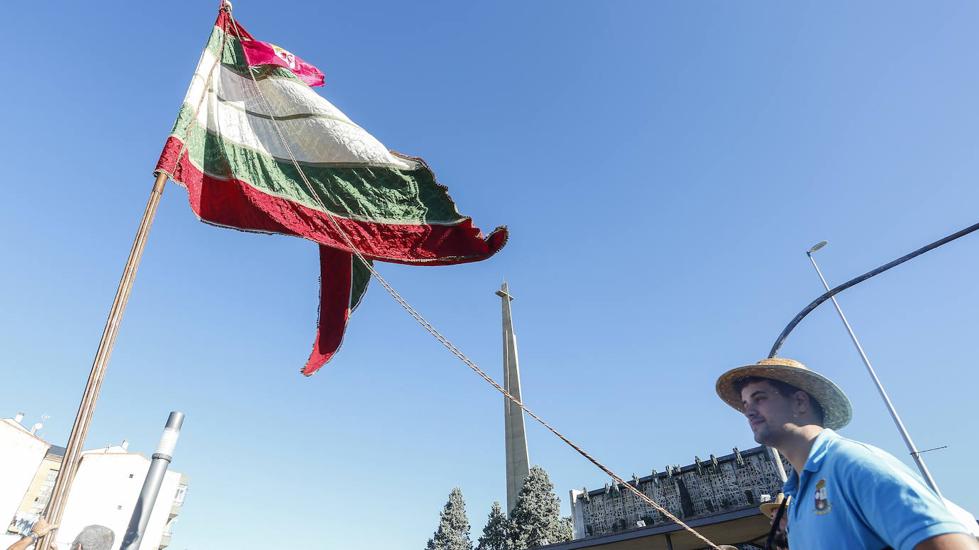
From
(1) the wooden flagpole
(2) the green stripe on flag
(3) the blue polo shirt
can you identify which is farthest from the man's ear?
(2) the green stripe on flag

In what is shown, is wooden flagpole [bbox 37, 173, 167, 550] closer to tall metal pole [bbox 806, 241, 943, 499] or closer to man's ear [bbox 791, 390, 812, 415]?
man's ear [bbox 791, 390, 812, 415]

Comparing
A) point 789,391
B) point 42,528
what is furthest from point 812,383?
point 42,528

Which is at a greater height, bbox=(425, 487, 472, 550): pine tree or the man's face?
bbox=(425, 487, 472, 550): pine tree

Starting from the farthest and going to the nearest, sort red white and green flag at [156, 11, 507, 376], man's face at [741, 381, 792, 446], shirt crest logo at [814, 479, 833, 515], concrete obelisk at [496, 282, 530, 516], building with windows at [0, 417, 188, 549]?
building with windows at [0, 417, 188, 549], concrete obelisk at [496, 282, 530, 516], red white and green flag at [156, 11, 507, 376], man's face at [741, 381, 792, 446], shirt crest logo at [814, 479, 833, 515]

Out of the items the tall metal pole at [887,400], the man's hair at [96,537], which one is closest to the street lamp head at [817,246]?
the tall metal pole at [887,400]

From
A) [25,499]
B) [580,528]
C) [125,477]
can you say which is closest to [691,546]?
[580,528]

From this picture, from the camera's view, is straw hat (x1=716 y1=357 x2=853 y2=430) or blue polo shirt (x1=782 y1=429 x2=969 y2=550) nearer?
blue polo shirt (x1=782 y1=429 x2=969 y2=550)

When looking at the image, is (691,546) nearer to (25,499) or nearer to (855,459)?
(855,459)

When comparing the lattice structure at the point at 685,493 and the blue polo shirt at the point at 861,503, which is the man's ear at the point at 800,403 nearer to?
the blue polo shirt at the point at 861,503

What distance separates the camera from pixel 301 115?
20.4 feet

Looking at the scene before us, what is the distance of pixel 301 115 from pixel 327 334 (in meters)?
2.71

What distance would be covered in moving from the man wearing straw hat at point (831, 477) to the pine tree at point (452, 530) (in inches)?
1486

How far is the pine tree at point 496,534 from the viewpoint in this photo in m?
27.3

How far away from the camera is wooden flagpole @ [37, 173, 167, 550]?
128 inches
